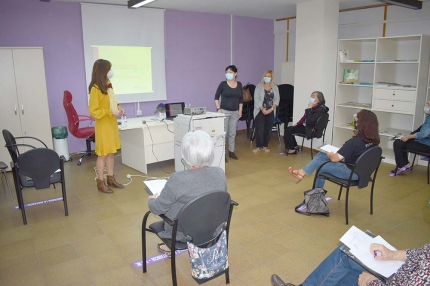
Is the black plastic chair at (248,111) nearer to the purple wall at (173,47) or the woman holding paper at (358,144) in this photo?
the purple wall at (173,47)

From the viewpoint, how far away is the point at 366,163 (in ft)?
11.2

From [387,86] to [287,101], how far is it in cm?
223

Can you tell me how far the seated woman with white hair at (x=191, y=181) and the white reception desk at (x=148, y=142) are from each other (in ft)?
9.30

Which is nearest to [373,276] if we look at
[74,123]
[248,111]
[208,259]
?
[208,259]

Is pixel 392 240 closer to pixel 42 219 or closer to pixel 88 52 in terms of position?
pixel 42 219

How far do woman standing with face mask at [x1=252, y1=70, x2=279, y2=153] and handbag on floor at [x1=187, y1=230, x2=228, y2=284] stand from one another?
419 centimetres

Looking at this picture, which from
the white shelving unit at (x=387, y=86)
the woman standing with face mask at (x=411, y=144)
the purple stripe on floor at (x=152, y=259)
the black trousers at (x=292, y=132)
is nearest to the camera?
the purple stripe on floor at (x=152, y=259)

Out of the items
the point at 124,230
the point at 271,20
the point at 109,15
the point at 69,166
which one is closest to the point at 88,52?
the point at 109,15

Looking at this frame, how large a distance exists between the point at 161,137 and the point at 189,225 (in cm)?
331

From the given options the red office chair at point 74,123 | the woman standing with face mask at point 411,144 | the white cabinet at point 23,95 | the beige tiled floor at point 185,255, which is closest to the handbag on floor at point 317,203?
the beige tiled floor at point 185,255

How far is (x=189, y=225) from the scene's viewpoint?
2.12m

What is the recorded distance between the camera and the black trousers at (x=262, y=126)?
6.32m

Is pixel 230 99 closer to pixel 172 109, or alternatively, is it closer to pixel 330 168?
pixel 172 109

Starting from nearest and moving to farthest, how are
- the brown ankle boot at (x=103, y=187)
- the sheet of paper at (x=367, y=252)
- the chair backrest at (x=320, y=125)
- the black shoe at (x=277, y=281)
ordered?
the sheet of paper at (x=367, y=252) < the black shoe at (x=277, y=281) < the brown ankle boot at (x=103, y=187) < the chair backrest at (x=320, y=125)
